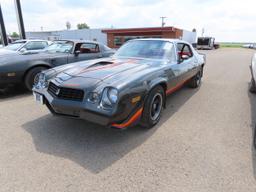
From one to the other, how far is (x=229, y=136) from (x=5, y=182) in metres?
3.20

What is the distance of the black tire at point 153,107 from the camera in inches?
115

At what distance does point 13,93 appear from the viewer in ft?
16.9

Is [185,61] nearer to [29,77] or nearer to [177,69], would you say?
[177,69]

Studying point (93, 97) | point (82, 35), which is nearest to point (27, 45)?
point (93, 97)

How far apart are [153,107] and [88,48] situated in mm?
4186

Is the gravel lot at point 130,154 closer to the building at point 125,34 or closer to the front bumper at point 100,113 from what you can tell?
Result: the front bumper at point 100,113

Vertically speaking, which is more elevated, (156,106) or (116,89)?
(116,89)

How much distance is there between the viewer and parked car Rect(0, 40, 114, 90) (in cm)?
460

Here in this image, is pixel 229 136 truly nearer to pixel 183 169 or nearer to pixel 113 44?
pixel 183 169

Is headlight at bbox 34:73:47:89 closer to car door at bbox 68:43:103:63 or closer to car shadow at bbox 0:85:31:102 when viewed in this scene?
car shadow at bbox 0:85:31:102

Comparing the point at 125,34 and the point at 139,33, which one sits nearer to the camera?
the point at 139,33

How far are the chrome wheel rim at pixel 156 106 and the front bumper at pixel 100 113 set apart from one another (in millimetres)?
493

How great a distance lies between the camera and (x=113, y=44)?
101 ft

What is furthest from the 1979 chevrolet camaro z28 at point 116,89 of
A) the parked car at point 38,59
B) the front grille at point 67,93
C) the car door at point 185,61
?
the parked car at point 38,59
